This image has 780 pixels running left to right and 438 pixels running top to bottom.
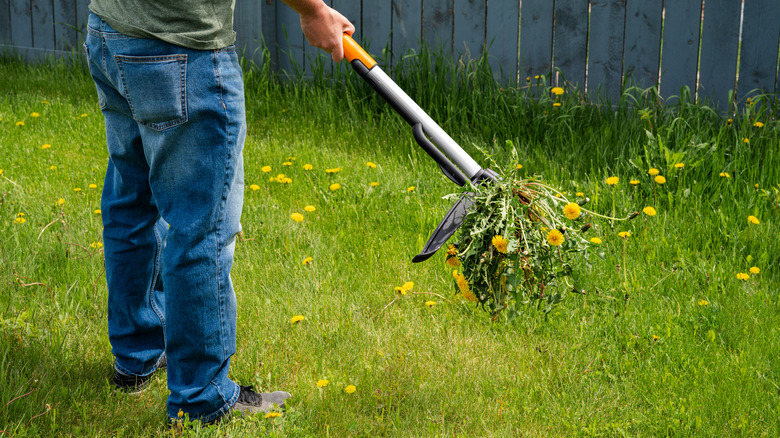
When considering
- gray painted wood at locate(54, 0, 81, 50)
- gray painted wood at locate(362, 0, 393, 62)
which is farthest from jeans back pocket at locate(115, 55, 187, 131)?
gray painted wood at locate(54, 0, 81, 50)

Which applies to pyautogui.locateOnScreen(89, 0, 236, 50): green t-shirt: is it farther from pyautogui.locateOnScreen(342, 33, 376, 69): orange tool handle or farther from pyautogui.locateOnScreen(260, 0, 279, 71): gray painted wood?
pyautogui.locateOnScreen(260, 0, 279, 71): gray painted wood

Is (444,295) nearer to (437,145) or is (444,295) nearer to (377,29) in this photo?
(437,145)

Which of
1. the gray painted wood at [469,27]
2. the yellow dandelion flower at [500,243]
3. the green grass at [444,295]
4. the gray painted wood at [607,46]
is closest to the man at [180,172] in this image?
the green grass at [444,295]

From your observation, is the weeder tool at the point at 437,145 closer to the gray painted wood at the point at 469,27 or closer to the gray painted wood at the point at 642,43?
the gray painted wood at the point at 642,43

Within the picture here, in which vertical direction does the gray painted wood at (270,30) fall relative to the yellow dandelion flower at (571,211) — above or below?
above

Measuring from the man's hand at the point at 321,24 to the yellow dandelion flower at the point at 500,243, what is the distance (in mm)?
660

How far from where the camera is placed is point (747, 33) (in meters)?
3.68

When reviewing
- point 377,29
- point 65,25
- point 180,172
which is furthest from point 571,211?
point 65,25

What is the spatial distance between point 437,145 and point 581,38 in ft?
7.61

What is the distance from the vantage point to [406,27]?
15.3 feet

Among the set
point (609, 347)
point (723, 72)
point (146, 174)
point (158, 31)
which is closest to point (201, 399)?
point (146, 174)

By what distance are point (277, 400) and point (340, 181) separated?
1.62 m

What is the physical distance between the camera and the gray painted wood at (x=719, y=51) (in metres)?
3.69

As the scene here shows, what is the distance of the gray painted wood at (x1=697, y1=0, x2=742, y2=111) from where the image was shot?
3.69 meters
